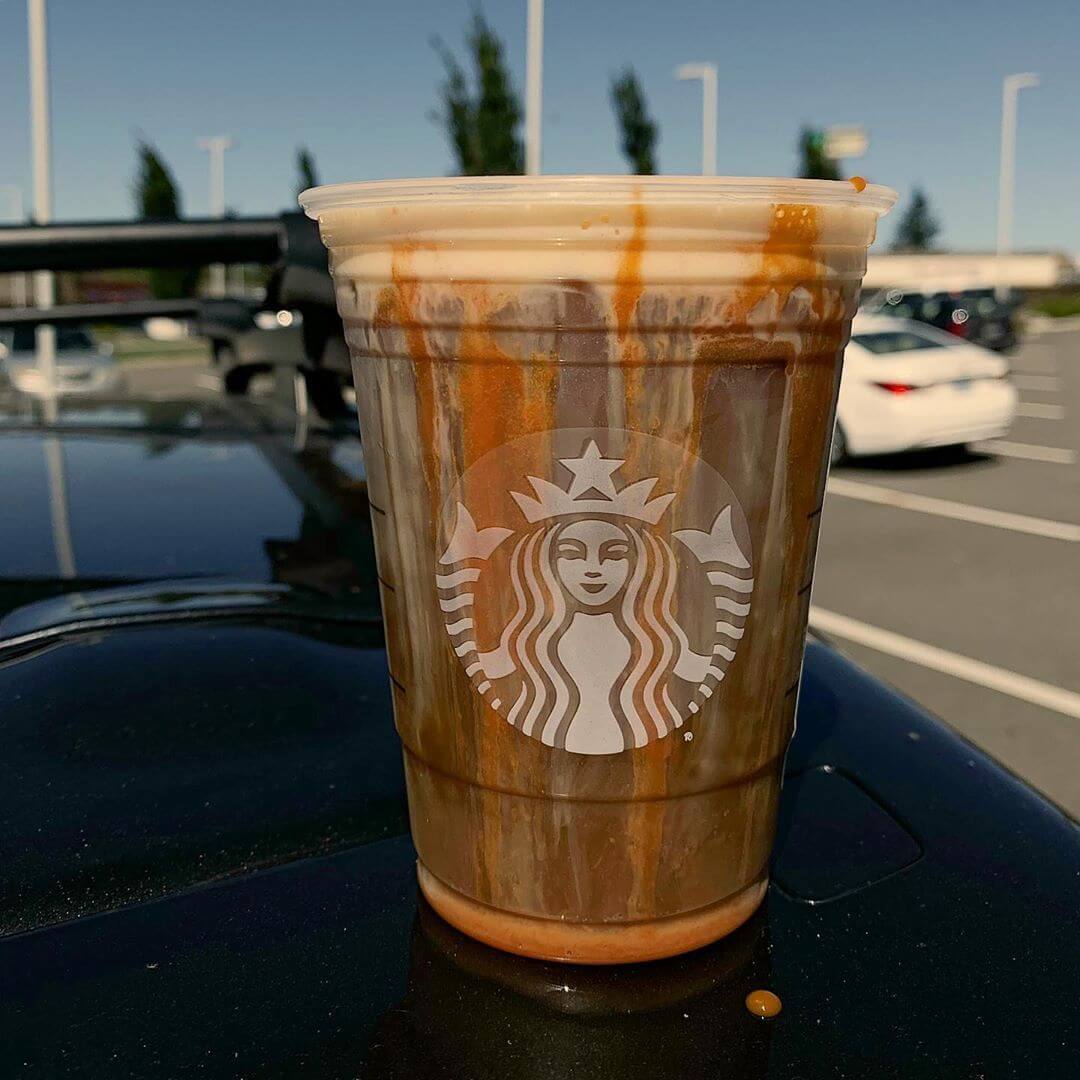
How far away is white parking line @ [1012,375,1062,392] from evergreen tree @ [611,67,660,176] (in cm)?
1693

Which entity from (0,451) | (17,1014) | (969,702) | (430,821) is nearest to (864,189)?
(430,821)

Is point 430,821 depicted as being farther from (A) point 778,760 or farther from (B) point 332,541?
(B) point 332,541

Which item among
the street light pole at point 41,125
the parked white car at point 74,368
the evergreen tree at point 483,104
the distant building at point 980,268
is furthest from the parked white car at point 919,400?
the distant building at point 980,268

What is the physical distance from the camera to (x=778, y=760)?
1011mm

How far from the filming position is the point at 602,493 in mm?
830

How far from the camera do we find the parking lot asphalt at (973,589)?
14.3 feet

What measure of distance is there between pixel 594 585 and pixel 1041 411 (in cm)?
1472

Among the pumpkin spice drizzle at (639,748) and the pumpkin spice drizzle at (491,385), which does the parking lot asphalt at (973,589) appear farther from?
the pumpkin spice drizzle at (491,385)

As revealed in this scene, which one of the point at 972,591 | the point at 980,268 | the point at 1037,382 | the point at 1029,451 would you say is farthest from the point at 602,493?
the point at 980,268

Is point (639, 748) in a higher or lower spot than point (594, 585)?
lower

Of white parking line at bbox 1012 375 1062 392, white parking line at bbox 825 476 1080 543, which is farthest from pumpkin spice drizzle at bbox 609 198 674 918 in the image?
white parking line at bbox 1012 375 1062 392

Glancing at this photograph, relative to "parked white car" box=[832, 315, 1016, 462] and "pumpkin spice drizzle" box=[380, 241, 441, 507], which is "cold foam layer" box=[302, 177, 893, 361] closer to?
"pumpkin spice drizzle" box=[380, 241, 441, 507]

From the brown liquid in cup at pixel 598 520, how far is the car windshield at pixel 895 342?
32.6ft

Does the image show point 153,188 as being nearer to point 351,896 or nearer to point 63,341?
point 63,341
